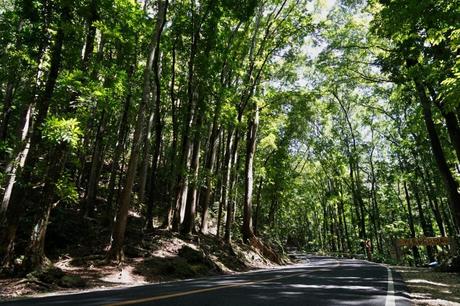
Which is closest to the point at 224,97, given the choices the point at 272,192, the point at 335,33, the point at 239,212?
the point at 335,33

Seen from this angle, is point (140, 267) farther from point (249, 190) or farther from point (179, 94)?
point (249, 190)

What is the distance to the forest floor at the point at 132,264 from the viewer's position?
8.87 metres

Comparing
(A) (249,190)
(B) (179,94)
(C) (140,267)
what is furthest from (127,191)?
(A) (249,190)

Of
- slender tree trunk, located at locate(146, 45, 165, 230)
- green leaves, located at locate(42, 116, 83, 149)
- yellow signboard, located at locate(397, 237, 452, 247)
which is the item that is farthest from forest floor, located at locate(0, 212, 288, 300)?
yellow signboard, located at locate(397, 237, 452, 247)

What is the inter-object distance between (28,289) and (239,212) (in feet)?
105

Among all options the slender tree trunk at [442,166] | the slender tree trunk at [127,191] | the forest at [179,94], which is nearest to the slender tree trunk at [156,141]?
the forest at [179,94]

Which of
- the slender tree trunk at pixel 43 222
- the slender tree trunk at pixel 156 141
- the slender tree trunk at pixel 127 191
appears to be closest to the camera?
the slender tree trunk at pixel 43 222

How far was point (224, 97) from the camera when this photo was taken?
1841 cm

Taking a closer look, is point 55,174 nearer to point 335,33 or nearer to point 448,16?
point 448,16

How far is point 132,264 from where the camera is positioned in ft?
40.4

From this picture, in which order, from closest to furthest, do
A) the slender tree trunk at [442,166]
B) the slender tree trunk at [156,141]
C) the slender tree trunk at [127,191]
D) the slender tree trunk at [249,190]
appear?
the slender tree trunk at [127,191]
the slender tree trunk at [442,166]
the slender tree trunk at [156,141]
the slender tree trunk at [249,190]

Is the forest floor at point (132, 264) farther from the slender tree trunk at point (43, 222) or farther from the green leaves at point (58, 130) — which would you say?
the green leaves at point (58, 130)

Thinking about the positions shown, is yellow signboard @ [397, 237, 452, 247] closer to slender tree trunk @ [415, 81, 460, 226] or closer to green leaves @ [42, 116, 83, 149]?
slender tree trunk @ [415, 81, 460, 226]

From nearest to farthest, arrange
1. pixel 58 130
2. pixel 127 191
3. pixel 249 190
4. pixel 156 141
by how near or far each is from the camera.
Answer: pixel 58 130 → pixel 127 191 → pixel 156 141 → pixel 249 190
